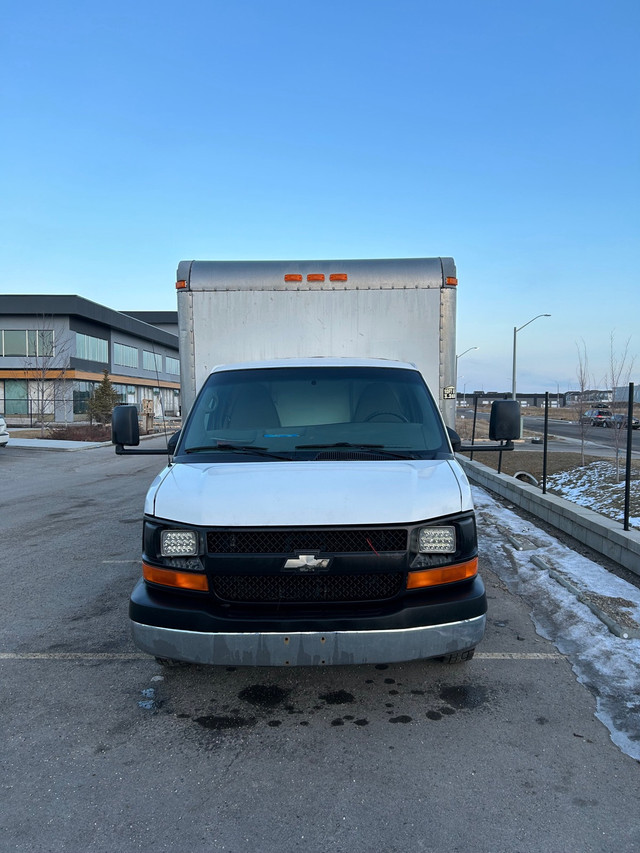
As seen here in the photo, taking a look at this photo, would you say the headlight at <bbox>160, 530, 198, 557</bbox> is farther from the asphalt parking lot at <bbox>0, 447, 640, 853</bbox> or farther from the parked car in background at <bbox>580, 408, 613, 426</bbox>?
the parked car in background at <bbox>580, 408, 613, 426</bbox>

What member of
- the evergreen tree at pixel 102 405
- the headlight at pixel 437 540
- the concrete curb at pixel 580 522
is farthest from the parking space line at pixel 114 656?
the evergreen tree at pixel 102 405

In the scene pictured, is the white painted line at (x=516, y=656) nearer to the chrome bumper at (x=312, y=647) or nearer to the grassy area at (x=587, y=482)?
the chrome bumper at (x=312, y=647)

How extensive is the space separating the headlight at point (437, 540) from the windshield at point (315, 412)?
0.85 meters

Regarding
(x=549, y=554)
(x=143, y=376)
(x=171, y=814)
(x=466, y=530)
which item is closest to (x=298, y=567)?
(x=466, y=530)

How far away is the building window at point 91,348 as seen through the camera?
4731 cm

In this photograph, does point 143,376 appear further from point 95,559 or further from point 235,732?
point 235,732

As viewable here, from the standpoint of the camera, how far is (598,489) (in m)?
10.1

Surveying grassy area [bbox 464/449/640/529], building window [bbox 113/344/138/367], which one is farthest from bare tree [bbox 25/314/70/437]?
grassy area [bbox 464/449/640/529]

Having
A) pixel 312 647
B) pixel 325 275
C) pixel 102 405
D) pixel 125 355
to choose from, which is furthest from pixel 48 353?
pixel 312 647

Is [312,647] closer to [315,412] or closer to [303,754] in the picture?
[303,754]

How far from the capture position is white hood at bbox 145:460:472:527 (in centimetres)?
318

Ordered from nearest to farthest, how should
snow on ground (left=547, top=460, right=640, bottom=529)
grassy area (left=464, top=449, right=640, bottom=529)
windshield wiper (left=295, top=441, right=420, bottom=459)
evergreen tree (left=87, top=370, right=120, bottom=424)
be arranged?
1. windshield wiper (left=295, top=441, right=420, bottom=459)
2. snow on ground (left=547, top=460, right=640, bottom=529)
3. grassy area (left=464, top=449, right=640, bottom=529)
4. evergreen tree (left=87, top=370, right=120, bottom=424)

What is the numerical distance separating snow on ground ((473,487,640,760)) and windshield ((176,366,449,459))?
1707 millimetres

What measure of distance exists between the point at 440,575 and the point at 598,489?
7908mm
